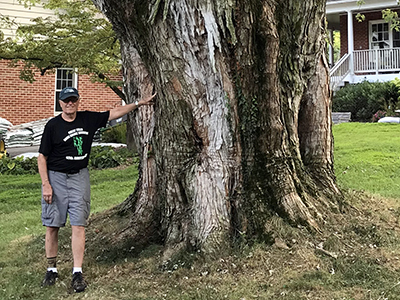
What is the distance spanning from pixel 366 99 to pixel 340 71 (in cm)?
284

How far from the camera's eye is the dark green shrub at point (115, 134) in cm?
1703

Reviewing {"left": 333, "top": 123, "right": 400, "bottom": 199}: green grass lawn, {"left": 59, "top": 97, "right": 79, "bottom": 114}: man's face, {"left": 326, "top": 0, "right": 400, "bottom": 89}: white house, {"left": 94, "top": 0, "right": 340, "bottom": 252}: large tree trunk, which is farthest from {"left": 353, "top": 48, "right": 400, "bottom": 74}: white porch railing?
{"left": 59, "top": 97, "right": 79, "bottom": 114}: man's face

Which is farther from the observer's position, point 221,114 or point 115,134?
point 115,134

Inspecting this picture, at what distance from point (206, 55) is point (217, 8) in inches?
16.5

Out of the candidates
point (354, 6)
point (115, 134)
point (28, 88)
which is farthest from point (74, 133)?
point (354, 6)

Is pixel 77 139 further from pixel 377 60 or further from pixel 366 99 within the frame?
pixel 377 60

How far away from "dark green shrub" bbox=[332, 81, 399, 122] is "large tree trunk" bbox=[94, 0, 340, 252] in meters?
14.0

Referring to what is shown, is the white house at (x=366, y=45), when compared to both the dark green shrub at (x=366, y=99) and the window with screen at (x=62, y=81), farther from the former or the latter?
the window with screen at (x=62, y=81)

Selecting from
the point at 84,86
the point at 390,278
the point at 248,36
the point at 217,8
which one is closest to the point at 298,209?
the point at 390,278

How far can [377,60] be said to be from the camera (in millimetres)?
20375

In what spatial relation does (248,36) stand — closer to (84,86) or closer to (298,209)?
(298,209)

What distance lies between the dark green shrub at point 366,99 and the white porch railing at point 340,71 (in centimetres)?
90

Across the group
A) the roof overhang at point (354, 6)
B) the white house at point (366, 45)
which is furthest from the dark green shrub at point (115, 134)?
the roof overhang at point (354, 6)

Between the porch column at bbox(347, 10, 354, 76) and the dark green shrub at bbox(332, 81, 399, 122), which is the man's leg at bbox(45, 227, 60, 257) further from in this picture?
the porch column at bbox(347, 10, 354, 76)
